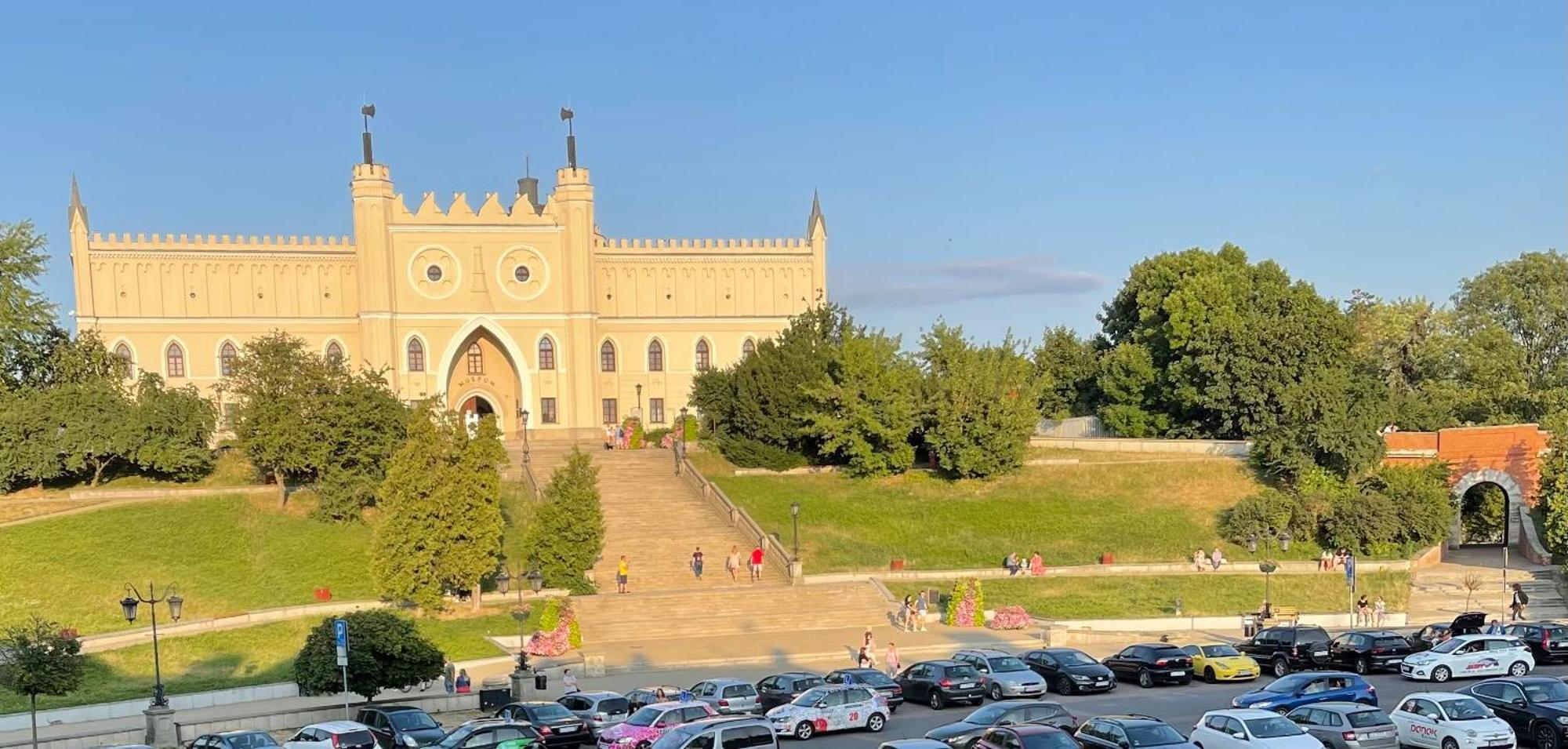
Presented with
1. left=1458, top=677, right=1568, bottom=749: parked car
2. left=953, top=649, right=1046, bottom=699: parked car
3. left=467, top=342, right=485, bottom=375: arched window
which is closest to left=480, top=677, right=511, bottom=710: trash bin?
left=953, top=649, right=1046, bottom=699: parked car

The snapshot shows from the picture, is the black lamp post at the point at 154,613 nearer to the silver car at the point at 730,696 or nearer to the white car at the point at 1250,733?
the silver car at the point at 730,696

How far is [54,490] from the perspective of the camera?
47.8 metres

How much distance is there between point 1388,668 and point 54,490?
145 feet

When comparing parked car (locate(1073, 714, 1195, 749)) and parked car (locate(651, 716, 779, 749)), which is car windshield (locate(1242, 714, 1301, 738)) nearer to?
parked car (locate(1073, 714, 1195, 749))

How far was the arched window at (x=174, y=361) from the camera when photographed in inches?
2462

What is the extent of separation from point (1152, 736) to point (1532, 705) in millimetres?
6746

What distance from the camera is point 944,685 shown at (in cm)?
2541

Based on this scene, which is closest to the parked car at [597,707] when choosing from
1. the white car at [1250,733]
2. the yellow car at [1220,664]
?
the white car at [1250,733]

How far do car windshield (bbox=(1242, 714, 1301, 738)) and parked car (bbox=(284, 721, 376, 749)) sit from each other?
1366 centimetres

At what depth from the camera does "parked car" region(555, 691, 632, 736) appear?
77.7 feet

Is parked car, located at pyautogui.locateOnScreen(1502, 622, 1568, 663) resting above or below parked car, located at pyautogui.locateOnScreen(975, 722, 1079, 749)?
below

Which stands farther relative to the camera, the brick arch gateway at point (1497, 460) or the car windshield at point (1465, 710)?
the brick arch gateway at point (1497, 460)

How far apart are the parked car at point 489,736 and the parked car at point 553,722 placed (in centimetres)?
131

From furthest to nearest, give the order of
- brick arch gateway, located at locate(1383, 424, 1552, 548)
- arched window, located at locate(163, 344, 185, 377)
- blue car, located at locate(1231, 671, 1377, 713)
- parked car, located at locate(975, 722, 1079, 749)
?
1. arched window, located at locate(163, 344, 185, 377)
2. brick arch gateway, located at locate(1383, 424, 1552, 548)
3. blue car, located at locate(1231, 671, 1377, 713)
4. parked car, located at locate(975, 722, 1079, 749)
